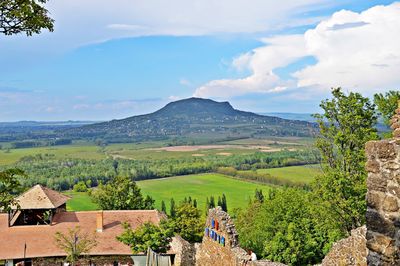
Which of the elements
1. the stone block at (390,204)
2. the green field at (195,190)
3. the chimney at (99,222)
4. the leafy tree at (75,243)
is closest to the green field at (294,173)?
the green field at (195,190)

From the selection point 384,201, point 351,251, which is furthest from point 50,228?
point 384,201

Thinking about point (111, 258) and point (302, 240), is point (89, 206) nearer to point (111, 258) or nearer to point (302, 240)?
point (111, 258)

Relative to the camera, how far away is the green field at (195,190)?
70.5 m

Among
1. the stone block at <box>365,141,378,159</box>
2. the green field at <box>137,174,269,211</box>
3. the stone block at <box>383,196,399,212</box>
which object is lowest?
the green field at <box>137,174,269,211</box>

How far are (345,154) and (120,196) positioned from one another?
26.1m

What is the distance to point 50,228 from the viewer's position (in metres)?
34.0

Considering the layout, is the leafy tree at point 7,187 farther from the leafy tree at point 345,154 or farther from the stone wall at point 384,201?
the leafy tree at point 345,154

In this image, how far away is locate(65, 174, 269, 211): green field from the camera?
70500 millimetres

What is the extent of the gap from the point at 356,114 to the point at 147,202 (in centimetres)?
2651

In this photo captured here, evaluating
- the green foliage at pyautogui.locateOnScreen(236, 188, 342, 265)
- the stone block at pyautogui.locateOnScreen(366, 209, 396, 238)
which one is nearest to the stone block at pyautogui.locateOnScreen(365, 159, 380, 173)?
the stone block at pyautogui.locateOnScreen(366, 209, 396, 238)

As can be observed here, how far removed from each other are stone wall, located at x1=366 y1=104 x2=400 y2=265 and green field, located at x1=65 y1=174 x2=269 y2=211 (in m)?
60.4

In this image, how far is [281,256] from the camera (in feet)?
99.1

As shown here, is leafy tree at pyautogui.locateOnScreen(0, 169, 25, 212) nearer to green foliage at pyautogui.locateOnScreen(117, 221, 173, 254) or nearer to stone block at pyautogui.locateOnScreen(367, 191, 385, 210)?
stone block at pyautogui.locateOnScreen(367, 191, 385, 210)

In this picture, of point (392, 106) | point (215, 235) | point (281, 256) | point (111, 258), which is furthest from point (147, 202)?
point (215, 235)
